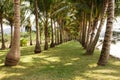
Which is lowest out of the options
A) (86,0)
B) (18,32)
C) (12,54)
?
(12,54)

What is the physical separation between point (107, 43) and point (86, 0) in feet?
33.3

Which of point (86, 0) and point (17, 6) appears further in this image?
point (86, 0)

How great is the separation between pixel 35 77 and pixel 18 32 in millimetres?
3557

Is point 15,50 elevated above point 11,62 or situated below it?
above

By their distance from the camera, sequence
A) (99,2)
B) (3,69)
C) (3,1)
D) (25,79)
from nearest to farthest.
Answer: (25,79)
(3,69)
(99,2)
(3,1)

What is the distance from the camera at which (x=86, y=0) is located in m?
23.6

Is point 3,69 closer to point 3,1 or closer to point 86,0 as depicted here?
point 86,0

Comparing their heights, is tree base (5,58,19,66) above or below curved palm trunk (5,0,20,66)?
below

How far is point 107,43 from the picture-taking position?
1426cm

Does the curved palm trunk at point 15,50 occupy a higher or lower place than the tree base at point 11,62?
higher

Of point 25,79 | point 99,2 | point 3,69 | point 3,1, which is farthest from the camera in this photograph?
point 3,1

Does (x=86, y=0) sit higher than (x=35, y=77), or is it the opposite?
(x=86, y=0)

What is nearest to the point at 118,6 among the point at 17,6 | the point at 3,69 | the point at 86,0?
the point at 86,0

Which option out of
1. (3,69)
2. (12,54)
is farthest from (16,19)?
(3,69)
